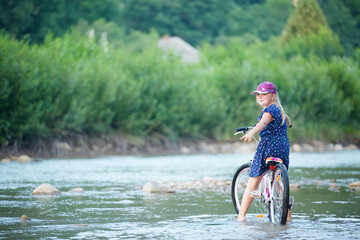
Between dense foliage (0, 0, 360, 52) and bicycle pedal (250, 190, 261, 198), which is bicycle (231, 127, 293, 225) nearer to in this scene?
bicycle pedal (250, 190, 261, 198)

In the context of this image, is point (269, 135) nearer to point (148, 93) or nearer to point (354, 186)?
point (354, 186)

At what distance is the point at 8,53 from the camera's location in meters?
23.1

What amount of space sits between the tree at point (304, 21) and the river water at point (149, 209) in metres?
37.1

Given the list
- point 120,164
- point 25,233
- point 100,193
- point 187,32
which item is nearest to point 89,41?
point 120,164

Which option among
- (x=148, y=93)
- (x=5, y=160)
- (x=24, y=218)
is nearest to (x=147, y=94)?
(x=148, y=93)

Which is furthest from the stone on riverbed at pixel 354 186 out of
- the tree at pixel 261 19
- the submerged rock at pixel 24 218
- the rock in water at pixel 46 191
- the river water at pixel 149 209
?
the tree at pixel 261 19

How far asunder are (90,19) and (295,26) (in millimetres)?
17286

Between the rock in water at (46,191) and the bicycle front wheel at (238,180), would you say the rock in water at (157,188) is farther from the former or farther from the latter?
the bicycle front wheel at (238,180)

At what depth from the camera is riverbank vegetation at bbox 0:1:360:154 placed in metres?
23.0

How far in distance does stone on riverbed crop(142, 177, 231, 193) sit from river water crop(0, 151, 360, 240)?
0.24 meters

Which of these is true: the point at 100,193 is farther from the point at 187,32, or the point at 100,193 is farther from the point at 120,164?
the point at 187,32

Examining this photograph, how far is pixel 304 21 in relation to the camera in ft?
177

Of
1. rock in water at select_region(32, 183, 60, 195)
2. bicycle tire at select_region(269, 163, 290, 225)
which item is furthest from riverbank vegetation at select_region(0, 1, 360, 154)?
bicycle tire at select_region(269, 163, 290, 225)

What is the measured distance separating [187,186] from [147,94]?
1558 centimetres
